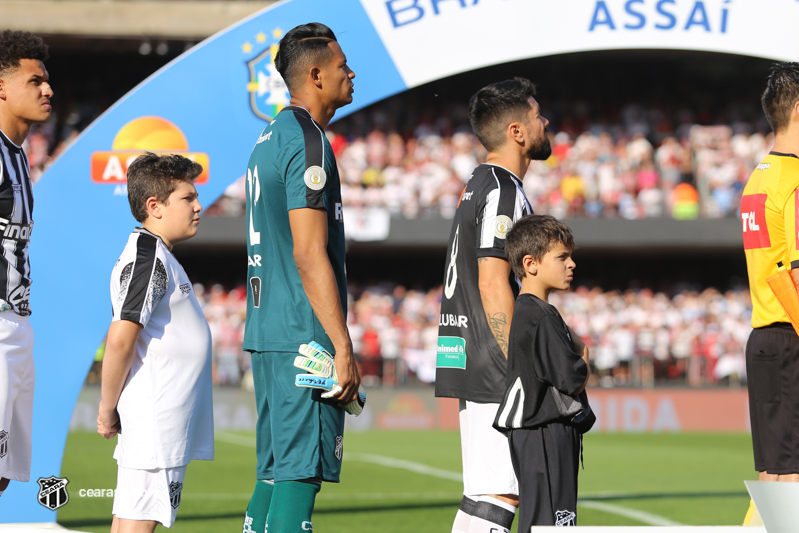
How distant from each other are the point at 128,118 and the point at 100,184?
19.2 inches

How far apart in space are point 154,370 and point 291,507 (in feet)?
2.78

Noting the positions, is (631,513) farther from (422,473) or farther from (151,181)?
(151,181)

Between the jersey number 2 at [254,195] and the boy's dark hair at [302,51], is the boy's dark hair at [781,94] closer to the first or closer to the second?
the boy's dark hair at [302,51]

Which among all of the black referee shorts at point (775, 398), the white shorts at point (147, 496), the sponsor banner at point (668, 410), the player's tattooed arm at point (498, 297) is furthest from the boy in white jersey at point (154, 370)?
the sponsor banner at point (668, 410)

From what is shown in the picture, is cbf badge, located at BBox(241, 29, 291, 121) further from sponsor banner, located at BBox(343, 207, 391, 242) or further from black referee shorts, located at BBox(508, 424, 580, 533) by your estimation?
sponsor banner, located at BBox(343, 207, 391, 242)

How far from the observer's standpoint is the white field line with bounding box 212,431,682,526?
24.5 feet

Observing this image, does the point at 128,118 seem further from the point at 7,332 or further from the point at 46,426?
the point at 7,332

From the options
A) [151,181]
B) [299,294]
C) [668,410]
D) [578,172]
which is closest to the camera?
[299,294]

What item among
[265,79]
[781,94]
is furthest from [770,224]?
[265,79]

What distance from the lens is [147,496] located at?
12.6ft

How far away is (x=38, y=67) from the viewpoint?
4.38 metres

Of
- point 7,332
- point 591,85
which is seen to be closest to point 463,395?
point 7,332

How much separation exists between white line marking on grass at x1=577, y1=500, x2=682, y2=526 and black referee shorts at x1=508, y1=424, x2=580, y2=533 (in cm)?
350

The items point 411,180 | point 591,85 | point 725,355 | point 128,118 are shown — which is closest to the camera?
point 128,118
